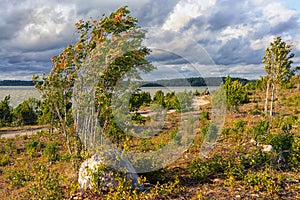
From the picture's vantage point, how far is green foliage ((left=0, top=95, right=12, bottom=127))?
17125 millimetres

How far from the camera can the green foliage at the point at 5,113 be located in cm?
1712

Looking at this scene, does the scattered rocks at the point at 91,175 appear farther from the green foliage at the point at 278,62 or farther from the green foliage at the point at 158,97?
the green foliage at the point at 278,62

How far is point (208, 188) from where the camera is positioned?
5.14 m

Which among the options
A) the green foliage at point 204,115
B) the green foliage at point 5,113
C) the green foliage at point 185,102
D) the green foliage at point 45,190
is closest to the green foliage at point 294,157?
the green foliage at point 185,102

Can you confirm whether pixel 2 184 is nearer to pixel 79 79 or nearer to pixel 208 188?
pixel 79 79

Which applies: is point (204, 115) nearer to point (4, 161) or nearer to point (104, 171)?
point (4, 161)

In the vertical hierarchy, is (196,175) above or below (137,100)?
below

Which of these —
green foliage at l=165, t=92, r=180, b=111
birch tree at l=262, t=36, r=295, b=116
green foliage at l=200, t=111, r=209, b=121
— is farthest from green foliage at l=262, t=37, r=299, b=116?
green foliage at l=165, t=92, r=180, b=111

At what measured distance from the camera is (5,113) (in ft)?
57.6

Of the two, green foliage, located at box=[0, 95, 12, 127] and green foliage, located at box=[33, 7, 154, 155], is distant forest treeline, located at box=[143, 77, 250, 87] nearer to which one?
green foliage, located at box=[33, 7, 154, 155]

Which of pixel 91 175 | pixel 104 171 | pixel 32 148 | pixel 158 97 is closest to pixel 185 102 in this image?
pixel 158 97

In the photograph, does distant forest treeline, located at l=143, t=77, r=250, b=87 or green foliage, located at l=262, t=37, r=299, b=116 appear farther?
green foliage, located at l=262, t=37, r=299, b=116

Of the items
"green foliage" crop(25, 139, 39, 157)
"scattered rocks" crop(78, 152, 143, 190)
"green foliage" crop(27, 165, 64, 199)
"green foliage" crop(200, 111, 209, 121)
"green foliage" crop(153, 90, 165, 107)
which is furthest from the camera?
"green foliage" crop(200, 111, 209, 121)

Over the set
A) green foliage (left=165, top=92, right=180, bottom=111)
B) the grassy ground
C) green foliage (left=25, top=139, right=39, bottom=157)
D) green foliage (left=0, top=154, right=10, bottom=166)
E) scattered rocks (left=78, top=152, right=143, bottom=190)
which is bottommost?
green foliage (left=0, top=154, right=10, bottom=166)
